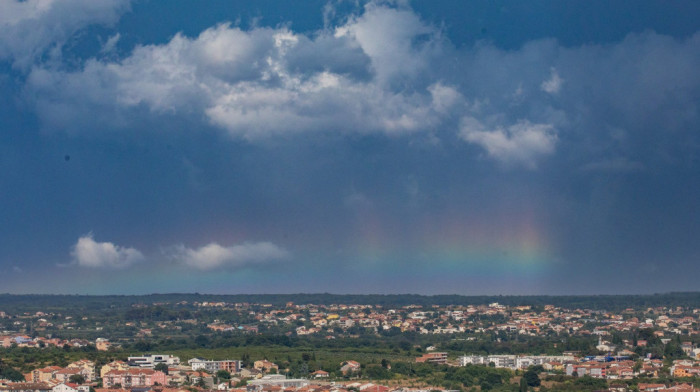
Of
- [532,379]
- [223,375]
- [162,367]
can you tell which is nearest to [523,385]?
[532,379]

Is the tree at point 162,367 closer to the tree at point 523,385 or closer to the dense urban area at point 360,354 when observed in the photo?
the dense urban area at point 360,354

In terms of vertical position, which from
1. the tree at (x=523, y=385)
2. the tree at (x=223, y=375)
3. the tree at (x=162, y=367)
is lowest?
the tree at (x=523, y=385)

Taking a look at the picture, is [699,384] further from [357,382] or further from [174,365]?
[174,365]

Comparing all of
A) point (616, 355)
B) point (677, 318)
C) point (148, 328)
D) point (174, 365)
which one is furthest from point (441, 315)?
point (174, 365)

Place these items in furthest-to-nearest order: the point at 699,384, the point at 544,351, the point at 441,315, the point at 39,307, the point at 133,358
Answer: the point at 39,307 < the point at 441,315 < the point at 544,351 < the point at 133,358 < the point at 699,384

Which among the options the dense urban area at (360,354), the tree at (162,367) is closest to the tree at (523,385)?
the dense urban area at (360,354)

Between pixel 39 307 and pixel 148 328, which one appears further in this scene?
pixel 39 307

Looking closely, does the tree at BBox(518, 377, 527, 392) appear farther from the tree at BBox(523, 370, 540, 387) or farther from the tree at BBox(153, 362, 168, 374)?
the tree at BBox(153, 362, 168, 374)

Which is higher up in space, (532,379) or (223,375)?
(223,375)

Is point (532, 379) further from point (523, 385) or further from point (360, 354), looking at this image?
point (360, 354)
